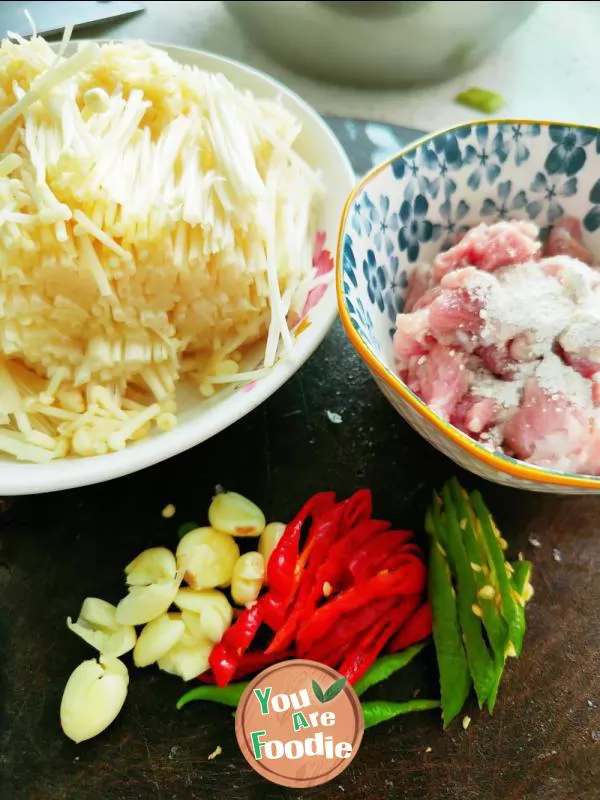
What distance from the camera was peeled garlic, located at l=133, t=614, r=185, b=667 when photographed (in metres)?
1.35

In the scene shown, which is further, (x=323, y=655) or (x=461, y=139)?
(x=461, y=139)

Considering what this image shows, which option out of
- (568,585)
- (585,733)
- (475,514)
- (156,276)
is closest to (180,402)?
(156,276)

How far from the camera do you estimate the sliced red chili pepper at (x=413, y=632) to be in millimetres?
1403

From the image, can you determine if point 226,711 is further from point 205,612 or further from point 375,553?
point 375,553

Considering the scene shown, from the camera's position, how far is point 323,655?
1385mm

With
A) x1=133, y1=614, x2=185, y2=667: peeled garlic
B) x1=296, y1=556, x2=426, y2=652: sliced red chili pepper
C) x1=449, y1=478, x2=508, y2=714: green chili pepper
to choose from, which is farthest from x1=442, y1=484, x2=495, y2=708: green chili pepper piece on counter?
x1=133, y1=614, x2=185, y2=667: peeled garlic

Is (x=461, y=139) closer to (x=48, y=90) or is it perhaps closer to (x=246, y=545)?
(x=48, y=90)

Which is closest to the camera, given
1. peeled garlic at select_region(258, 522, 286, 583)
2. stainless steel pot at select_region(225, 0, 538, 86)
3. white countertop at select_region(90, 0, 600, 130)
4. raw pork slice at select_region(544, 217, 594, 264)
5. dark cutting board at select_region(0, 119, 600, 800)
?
dark cutting board at select_region(0, 119, 600, 800)

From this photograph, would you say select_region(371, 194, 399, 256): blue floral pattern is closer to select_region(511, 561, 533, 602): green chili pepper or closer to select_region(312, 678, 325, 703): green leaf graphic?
select_region(511, 561, 533, 602): green chili pepper

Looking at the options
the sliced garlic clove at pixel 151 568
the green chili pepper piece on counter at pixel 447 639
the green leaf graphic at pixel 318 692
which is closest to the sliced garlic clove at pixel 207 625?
the sliced garlic clove at pixel 151 568

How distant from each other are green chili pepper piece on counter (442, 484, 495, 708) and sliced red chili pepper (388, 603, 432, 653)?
0.07 metres

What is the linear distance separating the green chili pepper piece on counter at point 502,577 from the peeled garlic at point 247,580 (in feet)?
1.63

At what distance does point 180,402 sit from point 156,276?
0.33 meters

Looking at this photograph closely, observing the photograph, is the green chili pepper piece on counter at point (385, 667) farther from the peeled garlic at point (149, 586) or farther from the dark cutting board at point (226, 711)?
the peeled garlic at point (149, 586)
